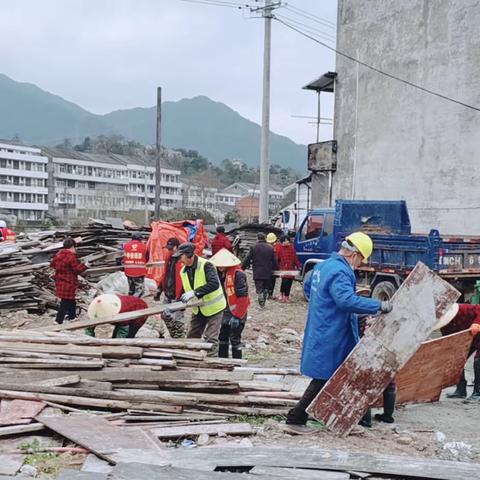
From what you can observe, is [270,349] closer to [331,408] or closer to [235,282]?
[235,282]

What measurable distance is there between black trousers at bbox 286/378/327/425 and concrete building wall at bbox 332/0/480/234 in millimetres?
16920

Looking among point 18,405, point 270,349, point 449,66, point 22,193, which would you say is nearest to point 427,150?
point 449,66

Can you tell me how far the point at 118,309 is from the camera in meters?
8.07

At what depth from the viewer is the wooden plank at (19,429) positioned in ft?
17.7

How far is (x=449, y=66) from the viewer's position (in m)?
22.4

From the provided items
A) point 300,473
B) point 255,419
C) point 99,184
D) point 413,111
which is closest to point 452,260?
point 255,419

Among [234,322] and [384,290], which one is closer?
[234,322]

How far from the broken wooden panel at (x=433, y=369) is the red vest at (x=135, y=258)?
311 inches

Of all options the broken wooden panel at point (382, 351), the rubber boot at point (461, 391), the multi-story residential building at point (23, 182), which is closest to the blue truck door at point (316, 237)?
the rubber boot at point (461, 391)

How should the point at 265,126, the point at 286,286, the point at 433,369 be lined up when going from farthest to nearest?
1. the point at 265,126
2. the point at 286,286
3. the point at 433,369

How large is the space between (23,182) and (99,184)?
12583 mm

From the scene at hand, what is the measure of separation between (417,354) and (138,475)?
11.5 ft

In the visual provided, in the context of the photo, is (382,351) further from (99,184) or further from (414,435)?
(99,184)

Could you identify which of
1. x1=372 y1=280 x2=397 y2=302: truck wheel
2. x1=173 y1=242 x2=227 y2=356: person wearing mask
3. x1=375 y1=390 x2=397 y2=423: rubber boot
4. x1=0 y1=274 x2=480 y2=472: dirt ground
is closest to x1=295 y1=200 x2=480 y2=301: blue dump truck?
x1=372 y1=280 x2=397 y2=302: truck wheel
